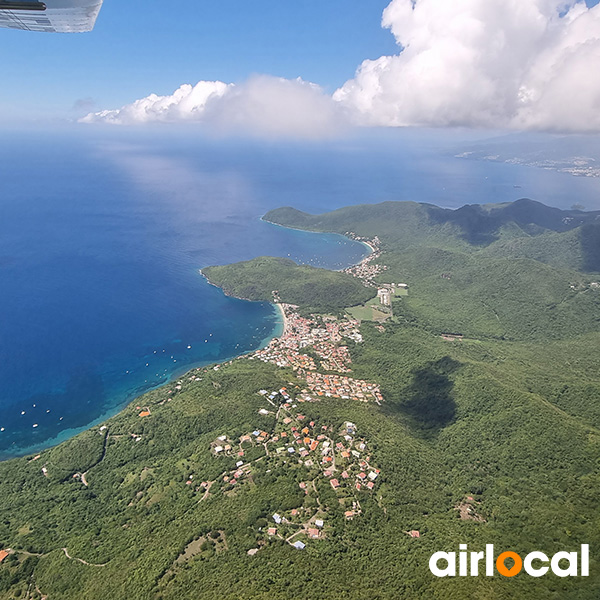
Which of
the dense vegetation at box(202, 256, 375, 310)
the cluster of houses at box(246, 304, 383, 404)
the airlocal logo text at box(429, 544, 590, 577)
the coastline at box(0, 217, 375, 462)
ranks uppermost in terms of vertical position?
the dense vegetation at box(202, 256, 375, 310)

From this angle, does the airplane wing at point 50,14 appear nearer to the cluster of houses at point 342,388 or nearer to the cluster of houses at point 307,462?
the cluster of houses at point 307,462

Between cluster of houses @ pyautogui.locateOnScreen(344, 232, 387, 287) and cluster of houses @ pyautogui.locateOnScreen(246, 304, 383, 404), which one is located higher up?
cluster of houses @ pyautogui.locateOnScreen(344, 232, 387, 287)

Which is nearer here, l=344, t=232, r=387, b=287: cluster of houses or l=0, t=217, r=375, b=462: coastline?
l=0, t=217, r=375, b=462: coastline

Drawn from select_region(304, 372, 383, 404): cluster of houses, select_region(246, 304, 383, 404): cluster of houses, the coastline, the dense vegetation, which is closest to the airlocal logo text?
select_region(304, 372, 383, 404): cluster of houses

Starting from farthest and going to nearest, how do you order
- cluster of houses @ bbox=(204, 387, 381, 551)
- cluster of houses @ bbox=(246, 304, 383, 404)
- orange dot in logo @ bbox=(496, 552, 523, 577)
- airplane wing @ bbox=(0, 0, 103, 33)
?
cluster of houses @ bbox=(246, 304, 383, 404)
cluster of houses @ bbox=(204, 387, 381, 551)
orange dot in logo @ bbox=(496, 552, 523, 577)
airplane wing @ bbox=(0, 0, 103, 33)

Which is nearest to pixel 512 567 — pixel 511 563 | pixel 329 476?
pixel 511 563

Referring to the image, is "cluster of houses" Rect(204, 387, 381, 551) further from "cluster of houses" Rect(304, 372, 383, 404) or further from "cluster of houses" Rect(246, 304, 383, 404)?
"cluster of houses" Rect(246, 304, 383, 404)

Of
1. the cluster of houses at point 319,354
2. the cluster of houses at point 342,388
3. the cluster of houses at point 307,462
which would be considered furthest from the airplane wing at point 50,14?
the cluster of houses at point 342,388
